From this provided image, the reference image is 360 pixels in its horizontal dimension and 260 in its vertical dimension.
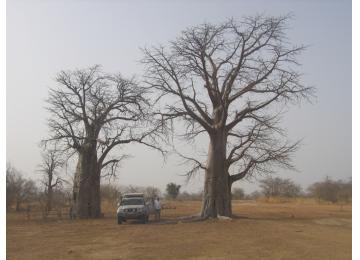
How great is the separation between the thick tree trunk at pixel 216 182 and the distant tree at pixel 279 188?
3910 centimetres

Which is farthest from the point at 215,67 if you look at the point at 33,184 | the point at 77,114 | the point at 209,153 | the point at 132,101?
the point at 33,184

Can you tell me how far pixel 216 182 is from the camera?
1952 centimetres

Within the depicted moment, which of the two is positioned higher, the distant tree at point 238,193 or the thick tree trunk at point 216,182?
the distant tree at point 238,193

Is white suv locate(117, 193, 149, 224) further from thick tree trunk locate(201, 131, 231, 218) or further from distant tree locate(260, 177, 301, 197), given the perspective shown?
distant tree locate(260, 177, 301, 197)

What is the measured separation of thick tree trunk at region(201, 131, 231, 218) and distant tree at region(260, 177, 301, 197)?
39.1m

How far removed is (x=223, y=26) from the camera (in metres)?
18.9

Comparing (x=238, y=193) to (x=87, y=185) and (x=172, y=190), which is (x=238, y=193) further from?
(x=87, y=185)

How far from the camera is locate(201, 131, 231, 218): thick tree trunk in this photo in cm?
1941

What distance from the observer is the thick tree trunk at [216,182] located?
63.7ft

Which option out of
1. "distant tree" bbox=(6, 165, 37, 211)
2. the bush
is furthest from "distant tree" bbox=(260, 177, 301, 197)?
"distant tree" bbox=(6, 165, 37, 211)

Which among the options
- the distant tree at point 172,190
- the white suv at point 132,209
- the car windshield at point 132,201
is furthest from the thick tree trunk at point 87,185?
the distant tree at point 172,190

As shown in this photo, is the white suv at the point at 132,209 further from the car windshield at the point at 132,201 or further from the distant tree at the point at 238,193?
the distant tree at the point at 238,193

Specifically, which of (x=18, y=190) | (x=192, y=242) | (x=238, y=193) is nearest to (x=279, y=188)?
(x=238, y=193)

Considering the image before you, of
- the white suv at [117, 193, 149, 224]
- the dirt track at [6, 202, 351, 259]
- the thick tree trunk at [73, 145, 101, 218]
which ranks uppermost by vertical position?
the thick tree trunk at [73, 145, 101, 218]
